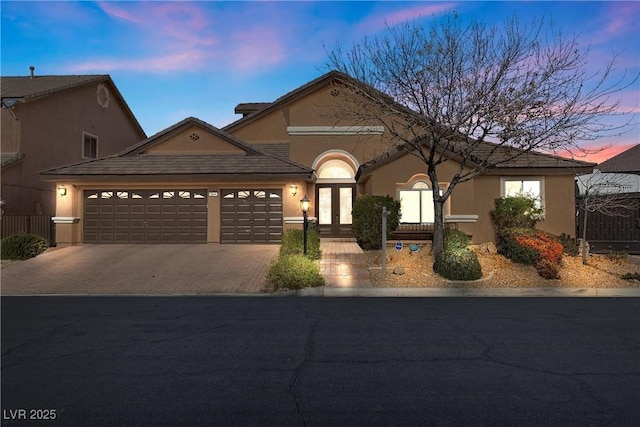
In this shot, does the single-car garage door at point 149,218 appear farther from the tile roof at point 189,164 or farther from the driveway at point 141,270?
the tile roof at point 189,164

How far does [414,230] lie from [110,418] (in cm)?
1452

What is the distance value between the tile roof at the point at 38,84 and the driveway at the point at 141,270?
27.5ft

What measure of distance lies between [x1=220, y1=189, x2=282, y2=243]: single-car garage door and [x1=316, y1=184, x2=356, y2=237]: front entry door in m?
2.95

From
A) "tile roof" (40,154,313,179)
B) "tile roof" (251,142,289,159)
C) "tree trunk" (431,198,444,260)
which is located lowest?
"tree trunk" (431,198,444,260)

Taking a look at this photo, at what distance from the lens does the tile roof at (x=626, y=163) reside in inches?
1108

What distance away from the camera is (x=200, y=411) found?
3.90 meters

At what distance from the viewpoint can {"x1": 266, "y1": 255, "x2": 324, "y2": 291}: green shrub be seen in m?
10.6

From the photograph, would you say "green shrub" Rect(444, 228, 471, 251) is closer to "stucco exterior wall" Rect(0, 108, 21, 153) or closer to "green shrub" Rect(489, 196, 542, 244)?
"green shrub" Rect(489, 196, 542, 244)

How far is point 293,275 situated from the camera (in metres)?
10.7

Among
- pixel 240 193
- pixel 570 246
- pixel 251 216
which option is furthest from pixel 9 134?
pixel 570 246

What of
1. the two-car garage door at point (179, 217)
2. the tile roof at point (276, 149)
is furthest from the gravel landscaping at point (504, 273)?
the tile roof at point (276, 149)

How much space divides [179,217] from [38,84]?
1236 cm

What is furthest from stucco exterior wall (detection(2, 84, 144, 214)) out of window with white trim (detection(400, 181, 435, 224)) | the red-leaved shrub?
the red-leaved shrub

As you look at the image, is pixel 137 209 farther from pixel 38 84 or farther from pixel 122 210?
pixel 38 84
